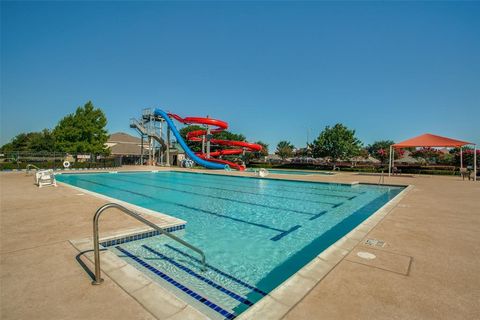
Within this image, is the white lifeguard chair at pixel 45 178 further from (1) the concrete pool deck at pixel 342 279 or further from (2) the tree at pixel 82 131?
(2) the tree at pixel 82 131

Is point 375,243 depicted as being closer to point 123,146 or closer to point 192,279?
point 192,279

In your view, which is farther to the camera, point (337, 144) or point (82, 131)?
point (337, 144)

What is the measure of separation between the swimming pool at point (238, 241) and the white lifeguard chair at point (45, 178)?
3.36 metres

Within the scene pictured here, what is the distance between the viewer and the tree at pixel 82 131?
26.1 meters

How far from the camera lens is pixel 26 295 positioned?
2420 millimetres

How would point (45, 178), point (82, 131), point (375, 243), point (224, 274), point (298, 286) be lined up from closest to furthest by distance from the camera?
point (298, 286) < point (224, 274) < point (375, 243) < point (45, 178) < point (82, 131)

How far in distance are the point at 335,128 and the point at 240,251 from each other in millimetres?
Result: 28652

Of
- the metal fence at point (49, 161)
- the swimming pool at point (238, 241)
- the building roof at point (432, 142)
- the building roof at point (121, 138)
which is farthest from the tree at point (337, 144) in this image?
the building roof at point (121, 138)

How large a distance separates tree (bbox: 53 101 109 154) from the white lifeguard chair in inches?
693

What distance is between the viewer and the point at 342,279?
9.21ft

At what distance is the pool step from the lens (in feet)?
9.96

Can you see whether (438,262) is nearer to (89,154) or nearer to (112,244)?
(112,244)

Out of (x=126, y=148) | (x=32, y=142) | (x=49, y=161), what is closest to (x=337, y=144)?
(x=49, y=161)

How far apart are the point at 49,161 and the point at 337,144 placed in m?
30.9
